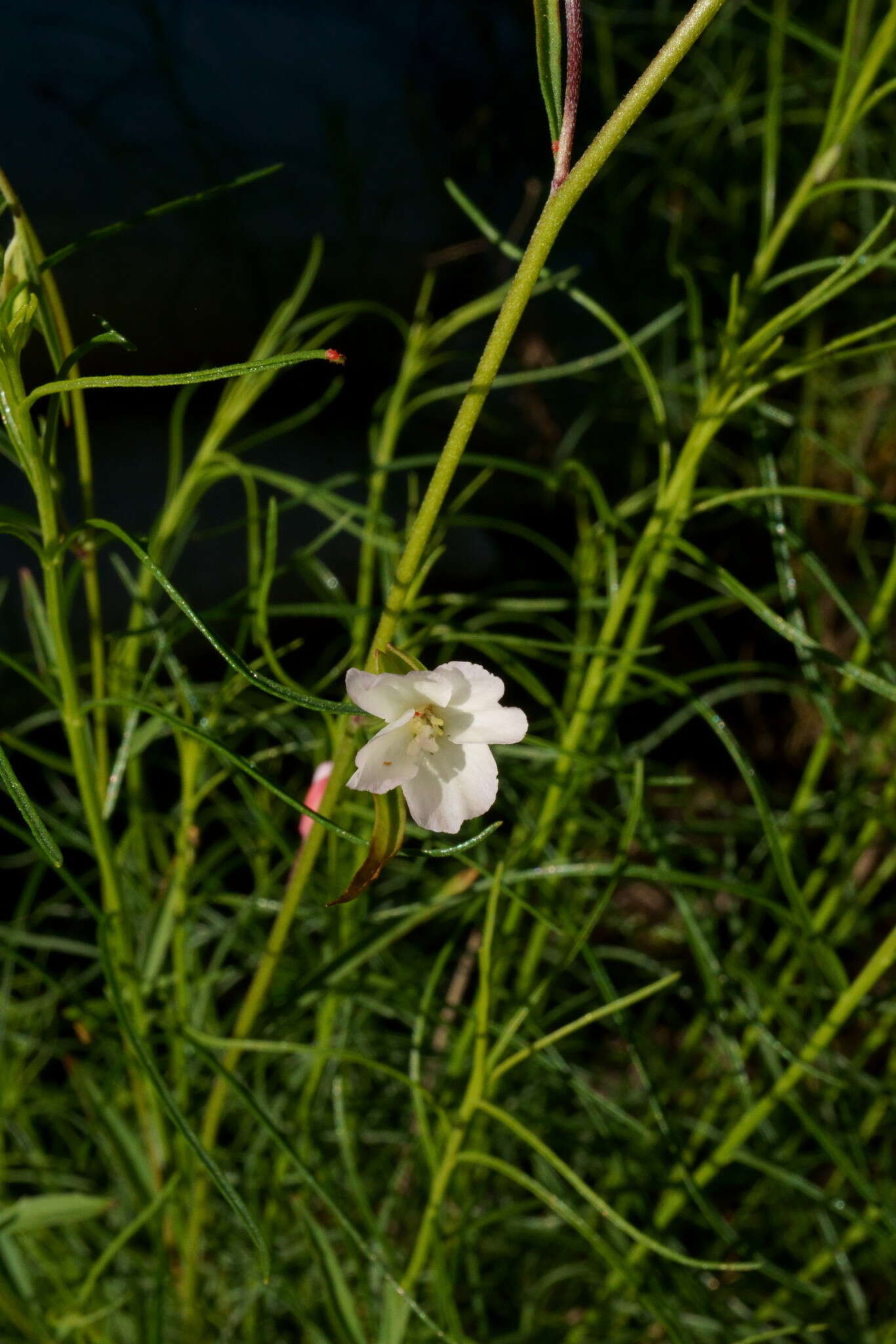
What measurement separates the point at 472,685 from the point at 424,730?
2 centimetres

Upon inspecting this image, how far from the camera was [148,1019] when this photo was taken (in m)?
0.54

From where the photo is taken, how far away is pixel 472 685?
0.36m

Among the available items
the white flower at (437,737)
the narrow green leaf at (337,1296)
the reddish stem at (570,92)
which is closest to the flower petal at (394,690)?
the white flower at (437,737)

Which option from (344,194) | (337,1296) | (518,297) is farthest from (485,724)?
(344,194)

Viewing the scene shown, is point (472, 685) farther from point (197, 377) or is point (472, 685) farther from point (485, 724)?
point (197, 377)

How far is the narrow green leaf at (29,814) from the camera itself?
307 millimetres

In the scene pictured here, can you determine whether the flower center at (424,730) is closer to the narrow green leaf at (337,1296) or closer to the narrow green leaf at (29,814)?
the narrow green leaf at (29,814)

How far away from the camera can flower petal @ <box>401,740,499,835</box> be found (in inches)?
13.8

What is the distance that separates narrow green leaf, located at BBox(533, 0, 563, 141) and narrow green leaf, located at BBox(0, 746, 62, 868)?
0.23 metres

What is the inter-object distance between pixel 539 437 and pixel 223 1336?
3.30 feet

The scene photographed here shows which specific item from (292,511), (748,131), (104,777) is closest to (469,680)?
(104,777)

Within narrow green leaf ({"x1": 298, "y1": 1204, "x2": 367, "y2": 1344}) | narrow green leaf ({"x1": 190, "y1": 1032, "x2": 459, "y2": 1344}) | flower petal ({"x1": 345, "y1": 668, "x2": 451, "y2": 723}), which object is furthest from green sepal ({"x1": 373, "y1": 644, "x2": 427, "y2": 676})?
narrow green leaf ({"x1": 298, "y1": 1204, "x2": 367, "y2": 1344})

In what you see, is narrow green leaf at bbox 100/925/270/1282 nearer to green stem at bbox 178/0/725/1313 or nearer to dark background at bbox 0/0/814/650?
green stem at bbox 178/0/725/1313

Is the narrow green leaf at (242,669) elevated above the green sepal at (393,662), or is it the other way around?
the narrow green leaf at (242,669)
